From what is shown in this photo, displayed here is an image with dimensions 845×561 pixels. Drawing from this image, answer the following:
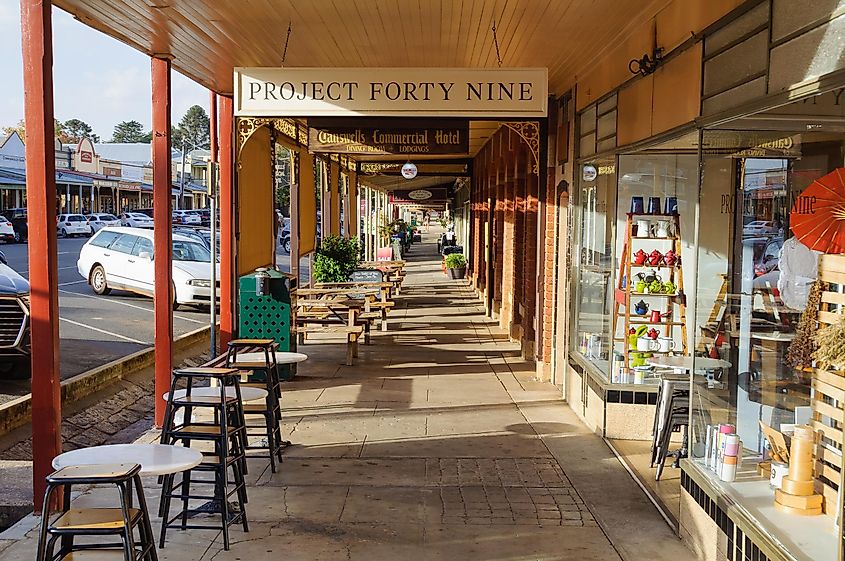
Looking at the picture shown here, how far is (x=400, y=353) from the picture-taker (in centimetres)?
1446

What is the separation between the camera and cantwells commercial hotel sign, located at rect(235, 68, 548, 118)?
801 centimetres

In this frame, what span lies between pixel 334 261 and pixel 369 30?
1113cm

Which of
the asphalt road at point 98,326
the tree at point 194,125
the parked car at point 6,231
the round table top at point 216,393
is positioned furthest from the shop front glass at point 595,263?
the tree at point 194,125

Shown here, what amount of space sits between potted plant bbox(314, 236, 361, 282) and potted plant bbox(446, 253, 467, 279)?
10.6 m

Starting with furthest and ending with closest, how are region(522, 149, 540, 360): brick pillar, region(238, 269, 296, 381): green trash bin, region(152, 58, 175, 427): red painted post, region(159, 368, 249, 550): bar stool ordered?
1. region(522, 149, 540, 360): brick pillar
2. region(238, 269, 296, 381): green trash bin
3. region(152, 58, 175, 427): red painted post
4. region(159, 368, 249, 550): bar stool

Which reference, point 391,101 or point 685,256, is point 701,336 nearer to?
point 685,256

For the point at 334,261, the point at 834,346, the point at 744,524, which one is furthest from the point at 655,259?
the point at 334,261

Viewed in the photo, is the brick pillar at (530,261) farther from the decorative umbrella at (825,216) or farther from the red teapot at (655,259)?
the decorative umbrella at (825,216)

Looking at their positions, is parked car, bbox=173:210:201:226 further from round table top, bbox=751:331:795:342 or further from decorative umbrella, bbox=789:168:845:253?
decorative umbrella, bbox=789:168:845:253

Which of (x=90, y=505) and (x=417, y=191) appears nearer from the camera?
(x=90, y=505)

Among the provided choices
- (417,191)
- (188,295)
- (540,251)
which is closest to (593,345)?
(540,251)

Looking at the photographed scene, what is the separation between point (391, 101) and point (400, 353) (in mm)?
6928

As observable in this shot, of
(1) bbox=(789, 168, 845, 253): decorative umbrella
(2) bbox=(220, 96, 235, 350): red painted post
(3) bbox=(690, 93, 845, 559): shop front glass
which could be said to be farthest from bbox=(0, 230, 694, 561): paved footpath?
(1) bbox=(789, 168, 845, 253): decorative umbrella

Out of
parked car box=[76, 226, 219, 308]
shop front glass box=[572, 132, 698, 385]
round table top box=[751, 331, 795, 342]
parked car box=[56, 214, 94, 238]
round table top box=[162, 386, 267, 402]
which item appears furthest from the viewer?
parked car box=[56, 214, 94, 238]
